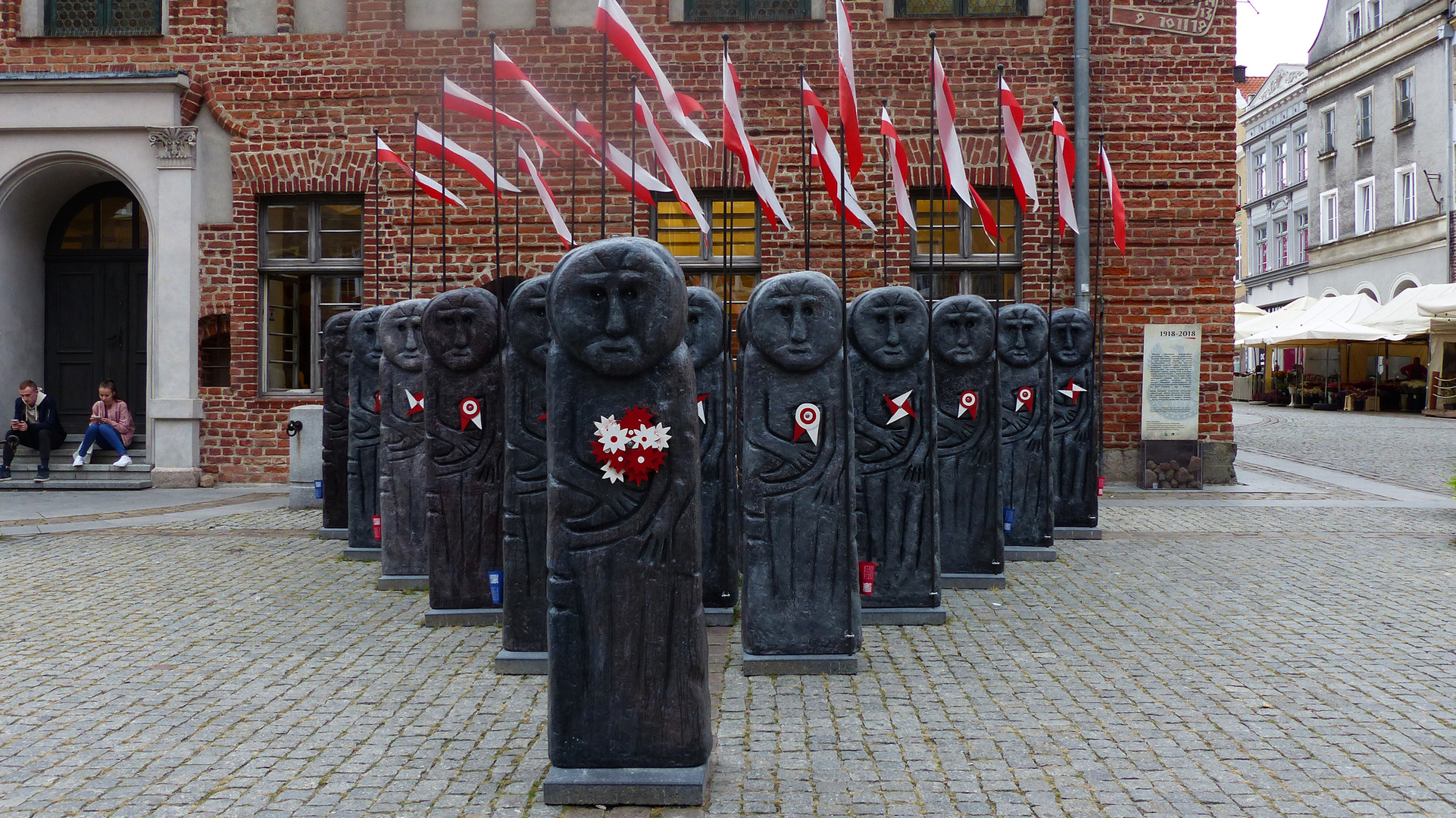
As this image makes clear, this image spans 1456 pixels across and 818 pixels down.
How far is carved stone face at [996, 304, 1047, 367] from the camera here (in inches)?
350

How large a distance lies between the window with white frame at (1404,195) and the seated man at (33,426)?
35.8 m


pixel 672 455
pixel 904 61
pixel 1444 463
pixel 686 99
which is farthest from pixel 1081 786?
pixel 1444 463

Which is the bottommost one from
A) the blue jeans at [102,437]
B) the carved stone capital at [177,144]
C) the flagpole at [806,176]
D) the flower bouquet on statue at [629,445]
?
the blue jeans at [102,437]

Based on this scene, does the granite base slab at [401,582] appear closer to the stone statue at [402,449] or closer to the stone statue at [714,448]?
the stone statue at [402,449]

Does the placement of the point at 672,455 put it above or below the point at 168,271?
below

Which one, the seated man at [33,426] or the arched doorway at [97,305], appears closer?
the seated man at [33,426]

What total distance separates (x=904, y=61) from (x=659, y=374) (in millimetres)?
10552

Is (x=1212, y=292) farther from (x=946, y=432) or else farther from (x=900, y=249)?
(x=946, y=432)

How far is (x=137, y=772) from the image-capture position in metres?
4.27

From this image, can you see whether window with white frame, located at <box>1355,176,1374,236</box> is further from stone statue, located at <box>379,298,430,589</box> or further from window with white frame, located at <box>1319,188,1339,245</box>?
stone statue, located at <box>379,298,430,589</box>

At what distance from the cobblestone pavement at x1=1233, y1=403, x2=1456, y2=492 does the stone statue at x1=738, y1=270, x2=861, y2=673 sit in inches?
432

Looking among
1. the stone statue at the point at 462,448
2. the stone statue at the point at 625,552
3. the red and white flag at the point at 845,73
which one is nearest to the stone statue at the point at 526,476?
the stone statue at the point at 462,448

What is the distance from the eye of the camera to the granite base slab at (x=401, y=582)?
306 inches

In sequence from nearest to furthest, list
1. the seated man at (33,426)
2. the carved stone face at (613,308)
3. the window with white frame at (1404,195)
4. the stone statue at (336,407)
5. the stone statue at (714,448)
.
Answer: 1. the carved stone face at (613,308)
2. the stone statue at (714,448)
3. the stone statue at (336,407)
4. the seated man at (33,426)
5. the window with white frame at (1404,195)
